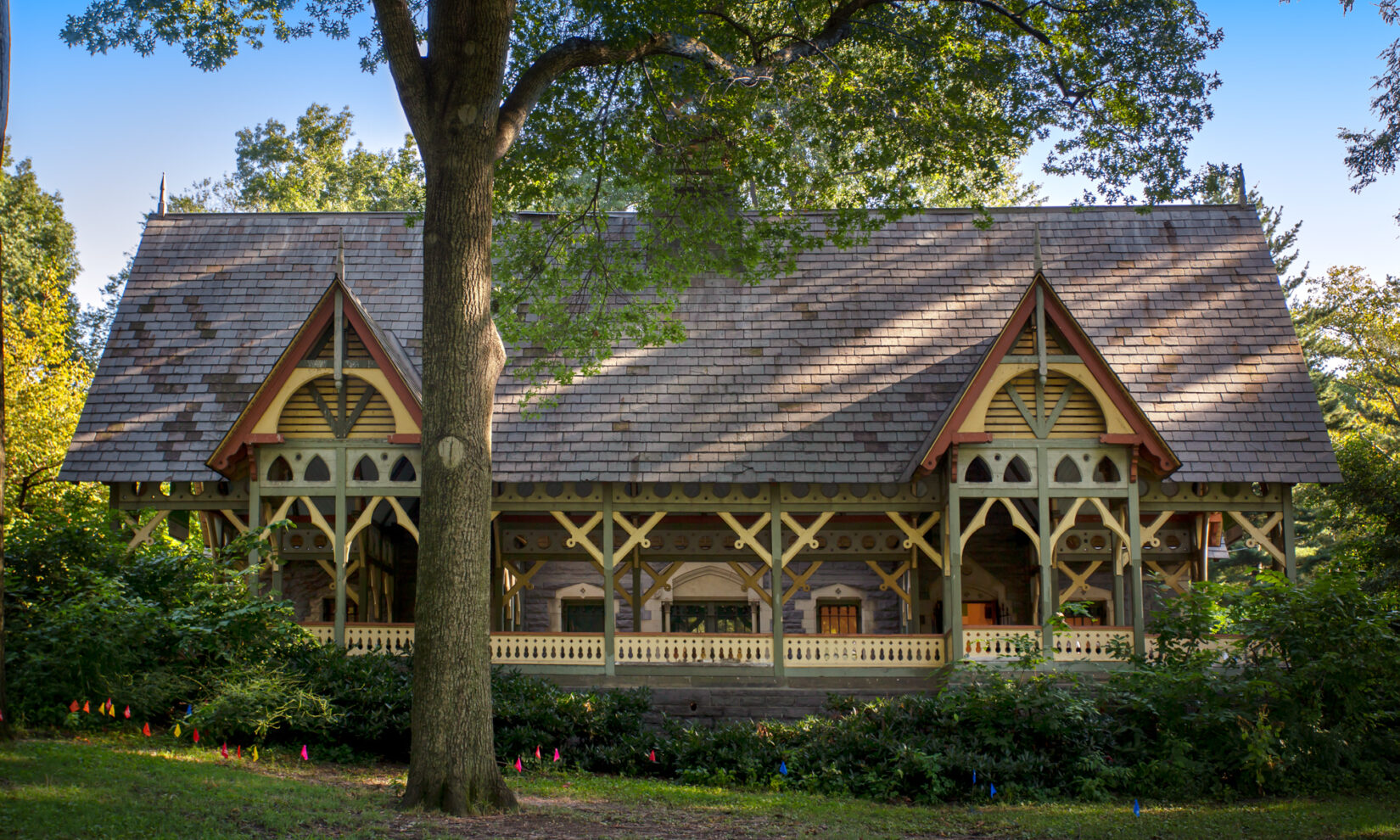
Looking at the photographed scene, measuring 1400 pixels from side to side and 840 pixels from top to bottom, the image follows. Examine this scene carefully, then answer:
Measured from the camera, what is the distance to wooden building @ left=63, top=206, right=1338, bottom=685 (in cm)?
1530

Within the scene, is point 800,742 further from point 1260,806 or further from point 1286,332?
point 1286,332

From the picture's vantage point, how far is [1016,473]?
631 inches

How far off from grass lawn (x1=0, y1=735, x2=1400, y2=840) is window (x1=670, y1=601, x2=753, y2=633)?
29.9 ft

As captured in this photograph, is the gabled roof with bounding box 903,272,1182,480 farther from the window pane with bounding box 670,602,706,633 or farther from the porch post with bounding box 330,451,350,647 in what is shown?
the porch post with bounding box 330,451,350,647

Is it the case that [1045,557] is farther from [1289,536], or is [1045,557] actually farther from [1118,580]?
[1289,536]

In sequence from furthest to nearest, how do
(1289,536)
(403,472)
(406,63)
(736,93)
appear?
(403,472)
(1289,536)
(736,93)
(406,63)

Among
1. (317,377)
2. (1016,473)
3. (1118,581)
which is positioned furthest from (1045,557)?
(317,377)

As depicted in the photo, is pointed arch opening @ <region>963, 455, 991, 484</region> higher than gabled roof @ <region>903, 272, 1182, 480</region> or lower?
lower

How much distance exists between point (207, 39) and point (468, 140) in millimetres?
5273

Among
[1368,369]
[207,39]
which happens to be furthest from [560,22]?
[1368,369]

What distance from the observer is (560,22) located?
13633mm

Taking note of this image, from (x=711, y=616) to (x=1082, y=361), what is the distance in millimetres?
9468

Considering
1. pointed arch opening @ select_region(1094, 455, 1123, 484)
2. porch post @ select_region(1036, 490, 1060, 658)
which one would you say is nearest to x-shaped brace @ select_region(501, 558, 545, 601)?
porch post @ select_region(1036, 490, 1060, 658)

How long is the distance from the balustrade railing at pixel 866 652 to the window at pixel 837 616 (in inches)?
205
